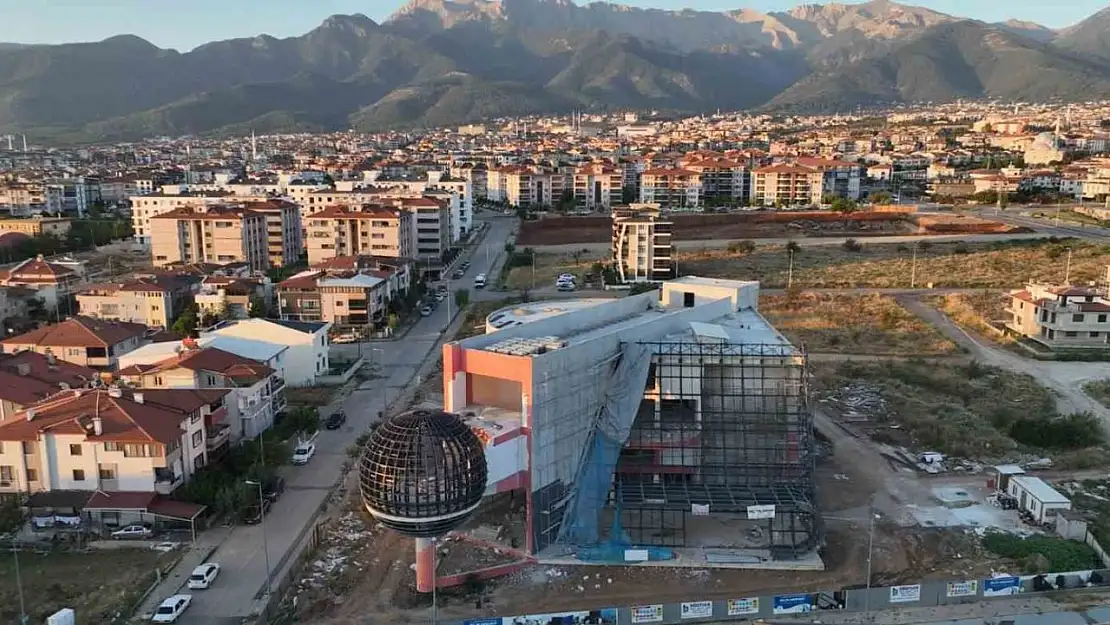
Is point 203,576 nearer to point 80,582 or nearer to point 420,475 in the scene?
point 80,582

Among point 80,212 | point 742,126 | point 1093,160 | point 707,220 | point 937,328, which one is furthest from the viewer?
point 742,126

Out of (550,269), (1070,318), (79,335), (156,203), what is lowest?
(550,269)

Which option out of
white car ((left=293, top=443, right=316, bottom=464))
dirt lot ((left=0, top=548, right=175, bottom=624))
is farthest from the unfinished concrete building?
dirt lot ((left=0, top=548, right=175, bottom=624))

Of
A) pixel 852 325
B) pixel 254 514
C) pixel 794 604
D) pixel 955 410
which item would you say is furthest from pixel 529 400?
pixel 852 325

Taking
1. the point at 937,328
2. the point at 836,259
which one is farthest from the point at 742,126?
the point at 937,328

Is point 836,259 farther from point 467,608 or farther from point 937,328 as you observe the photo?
point 467,608

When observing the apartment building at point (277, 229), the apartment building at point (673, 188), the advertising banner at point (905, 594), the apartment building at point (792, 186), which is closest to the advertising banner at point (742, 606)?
the advertising banner at point (905, 594)
